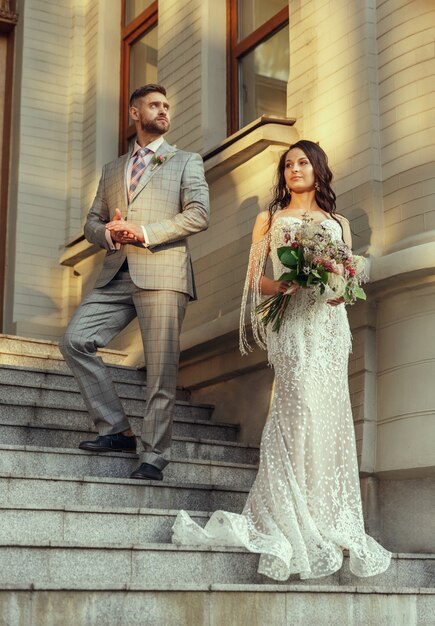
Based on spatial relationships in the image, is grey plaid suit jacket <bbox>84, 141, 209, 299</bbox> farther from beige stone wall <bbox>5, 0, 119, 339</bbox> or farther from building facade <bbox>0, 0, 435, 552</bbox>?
beige stone wall <bbox>5, 0, 119, 339</bbox>

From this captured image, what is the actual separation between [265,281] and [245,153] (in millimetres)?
2281

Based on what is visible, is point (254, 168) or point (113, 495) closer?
point (113, 495)

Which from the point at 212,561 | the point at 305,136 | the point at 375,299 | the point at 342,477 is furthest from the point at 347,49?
the point at 212,561

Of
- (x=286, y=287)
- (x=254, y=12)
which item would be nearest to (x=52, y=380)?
(x=286, y=287)

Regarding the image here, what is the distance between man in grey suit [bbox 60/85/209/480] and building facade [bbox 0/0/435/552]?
3.46ft

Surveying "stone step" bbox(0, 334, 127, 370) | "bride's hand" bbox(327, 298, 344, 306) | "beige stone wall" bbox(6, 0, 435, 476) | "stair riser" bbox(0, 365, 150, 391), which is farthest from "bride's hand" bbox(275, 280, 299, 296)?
"stone step" bbox(0, 334, 127, 370)

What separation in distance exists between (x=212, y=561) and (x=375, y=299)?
7.31ft

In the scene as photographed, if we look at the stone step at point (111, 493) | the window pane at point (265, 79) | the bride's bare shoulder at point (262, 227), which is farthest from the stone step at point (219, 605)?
the window pane at point (265, 79)

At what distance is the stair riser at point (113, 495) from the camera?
221 inches

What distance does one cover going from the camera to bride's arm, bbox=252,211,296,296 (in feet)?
19.5

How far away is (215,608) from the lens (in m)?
4.60

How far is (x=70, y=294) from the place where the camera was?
10562 mm

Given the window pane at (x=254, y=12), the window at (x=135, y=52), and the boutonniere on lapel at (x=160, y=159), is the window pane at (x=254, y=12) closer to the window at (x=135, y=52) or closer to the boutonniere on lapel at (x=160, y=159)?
the window at (x=135, y=52)

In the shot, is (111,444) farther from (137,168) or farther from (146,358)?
(137,168)
